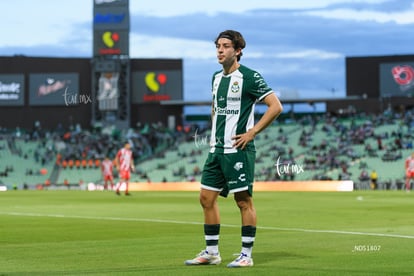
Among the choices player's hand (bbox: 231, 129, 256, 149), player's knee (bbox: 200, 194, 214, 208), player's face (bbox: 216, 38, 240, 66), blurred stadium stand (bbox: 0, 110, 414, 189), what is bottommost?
blurred stadium stand (bbox: 0, 110, 414, 189)

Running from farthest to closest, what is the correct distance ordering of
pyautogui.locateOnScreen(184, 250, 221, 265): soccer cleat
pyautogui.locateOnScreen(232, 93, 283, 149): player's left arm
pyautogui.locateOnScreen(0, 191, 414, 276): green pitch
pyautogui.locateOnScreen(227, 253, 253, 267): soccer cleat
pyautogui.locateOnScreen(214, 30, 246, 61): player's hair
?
pyautogui.locateOnScreen(214, 30, 246, 61): player's hair → pyautogui.locateOnScreen(232, 93, 283, 149): player's left arm → pyautogui.locateOnScreen(184, 250, 221, 265): soccer cleat → pyautogui.locateOnScreen(227, 253, 253, 267): soccer cleat → pyautogui.locateOnScreen(0, 191, 414, 276): green pitch

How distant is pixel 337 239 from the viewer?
14.4 meters

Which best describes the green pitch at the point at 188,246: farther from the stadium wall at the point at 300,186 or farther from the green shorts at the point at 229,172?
the stadium wall at the point at 300,186

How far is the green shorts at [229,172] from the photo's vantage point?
10.8m

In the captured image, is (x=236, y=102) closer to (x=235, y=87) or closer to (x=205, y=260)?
(x=235, y=87)

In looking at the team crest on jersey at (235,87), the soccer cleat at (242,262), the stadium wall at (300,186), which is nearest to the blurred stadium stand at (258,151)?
the stadium wall at (300,186)

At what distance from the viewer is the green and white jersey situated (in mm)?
10867

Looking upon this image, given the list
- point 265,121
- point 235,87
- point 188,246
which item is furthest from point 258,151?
point 265,121

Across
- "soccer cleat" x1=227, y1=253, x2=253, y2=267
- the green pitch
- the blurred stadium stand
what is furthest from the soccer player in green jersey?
the blurred stadium stand

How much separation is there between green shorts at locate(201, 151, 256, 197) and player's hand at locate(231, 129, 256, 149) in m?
0.11

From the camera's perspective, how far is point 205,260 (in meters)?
10.6

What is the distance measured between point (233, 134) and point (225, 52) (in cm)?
100

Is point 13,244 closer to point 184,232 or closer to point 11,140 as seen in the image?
point 184,232

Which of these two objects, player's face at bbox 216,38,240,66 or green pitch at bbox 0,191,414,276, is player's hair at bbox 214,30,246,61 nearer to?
player's face at bbox 216,38,240,66
